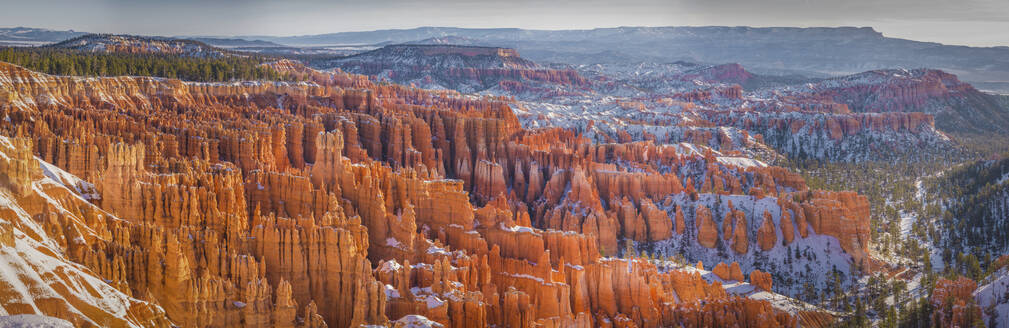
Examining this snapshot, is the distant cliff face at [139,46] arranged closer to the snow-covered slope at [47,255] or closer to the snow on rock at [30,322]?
the snow-covered slope at [47,255]

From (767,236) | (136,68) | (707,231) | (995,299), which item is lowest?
(707,231)

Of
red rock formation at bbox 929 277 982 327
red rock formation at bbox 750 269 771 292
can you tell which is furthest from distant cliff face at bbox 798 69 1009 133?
red rock formation at bbox 750 269 771 292

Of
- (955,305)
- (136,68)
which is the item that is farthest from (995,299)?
(136,68)

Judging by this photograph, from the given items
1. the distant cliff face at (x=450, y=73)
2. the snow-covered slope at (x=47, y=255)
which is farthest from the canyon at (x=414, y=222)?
the distant cliff face at (x=450, y=73)

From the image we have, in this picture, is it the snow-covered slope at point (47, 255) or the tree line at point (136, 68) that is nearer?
the snow-covered slope at point (47, 255)

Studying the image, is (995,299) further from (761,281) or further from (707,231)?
(707,231)

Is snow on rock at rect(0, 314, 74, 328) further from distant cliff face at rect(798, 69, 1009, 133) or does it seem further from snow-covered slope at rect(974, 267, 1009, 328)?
distant cliff face at rect(798, 69, 1009, 133)

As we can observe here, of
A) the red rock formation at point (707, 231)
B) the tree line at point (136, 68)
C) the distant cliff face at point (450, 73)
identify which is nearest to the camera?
the red rock formation at point (707, 231)

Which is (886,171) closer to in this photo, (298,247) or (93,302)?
(298,247)

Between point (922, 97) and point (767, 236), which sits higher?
point (922, 97)

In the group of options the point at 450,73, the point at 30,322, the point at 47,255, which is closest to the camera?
the point at 30,322
